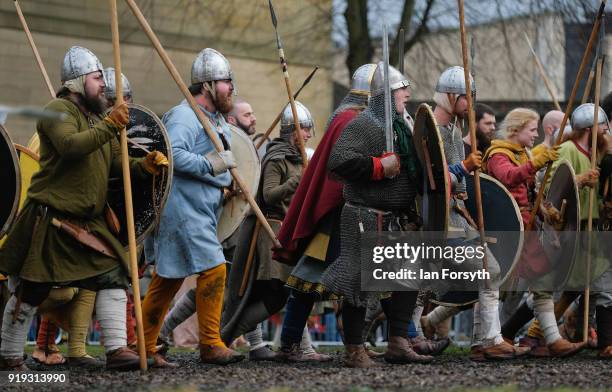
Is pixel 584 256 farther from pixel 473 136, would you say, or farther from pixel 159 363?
pixel 159 363

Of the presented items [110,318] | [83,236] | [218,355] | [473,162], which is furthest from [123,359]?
[473,162]

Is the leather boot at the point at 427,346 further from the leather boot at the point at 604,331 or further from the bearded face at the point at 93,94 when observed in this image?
the bearded face at the point at 93,94

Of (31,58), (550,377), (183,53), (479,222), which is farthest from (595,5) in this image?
(550,377)

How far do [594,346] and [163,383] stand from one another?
4603 millimetres

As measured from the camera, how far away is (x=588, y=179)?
977cm

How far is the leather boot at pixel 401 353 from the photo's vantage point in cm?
852

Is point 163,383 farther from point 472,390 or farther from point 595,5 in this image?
point 595,5

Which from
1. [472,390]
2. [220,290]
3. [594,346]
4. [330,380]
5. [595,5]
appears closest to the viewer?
[472,390]

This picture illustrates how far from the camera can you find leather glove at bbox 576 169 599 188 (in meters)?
9.76

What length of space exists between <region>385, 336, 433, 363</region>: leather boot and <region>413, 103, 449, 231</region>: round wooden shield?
25.4 inches

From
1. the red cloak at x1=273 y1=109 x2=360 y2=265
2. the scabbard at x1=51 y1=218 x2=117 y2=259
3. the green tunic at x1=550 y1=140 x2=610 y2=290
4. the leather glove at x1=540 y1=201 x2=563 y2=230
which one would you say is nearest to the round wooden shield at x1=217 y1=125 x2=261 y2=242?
the red cloak at x1=273 y1=109 x2=360 y2=265

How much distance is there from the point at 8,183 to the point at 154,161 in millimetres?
812

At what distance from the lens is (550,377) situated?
7.60 metres

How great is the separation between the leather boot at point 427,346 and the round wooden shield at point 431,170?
1250 millimetres
